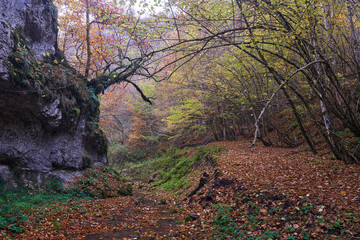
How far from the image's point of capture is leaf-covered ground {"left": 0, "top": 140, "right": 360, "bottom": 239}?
4340 millimetres

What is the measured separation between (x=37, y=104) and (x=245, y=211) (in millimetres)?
7956

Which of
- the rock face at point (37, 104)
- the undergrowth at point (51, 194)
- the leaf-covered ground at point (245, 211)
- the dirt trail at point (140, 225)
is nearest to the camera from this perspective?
the leaf-covered ground at point (245, 211)

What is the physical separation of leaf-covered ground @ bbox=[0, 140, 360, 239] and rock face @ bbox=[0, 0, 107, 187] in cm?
247

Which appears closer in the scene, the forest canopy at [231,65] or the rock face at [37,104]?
the forest canopy at [231,65]

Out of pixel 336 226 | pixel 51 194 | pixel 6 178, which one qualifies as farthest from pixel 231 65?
pixel 6 178

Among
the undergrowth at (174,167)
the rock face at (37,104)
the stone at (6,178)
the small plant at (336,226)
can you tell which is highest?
the rock face at (37,104)

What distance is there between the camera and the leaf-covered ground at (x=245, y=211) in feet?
14.2

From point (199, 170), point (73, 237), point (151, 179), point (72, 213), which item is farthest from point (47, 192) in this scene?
point (151, 179)

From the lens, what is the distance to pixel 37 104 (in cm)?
829

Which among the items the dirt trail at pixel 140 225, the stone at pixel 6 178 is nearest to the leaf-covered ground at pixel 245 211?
the dirt trail at pixel 140 225

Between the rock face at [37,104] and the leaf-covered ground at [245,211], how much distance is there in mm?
2469

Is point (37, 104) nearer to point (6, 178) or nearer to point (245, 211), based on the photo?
point (6, 178)

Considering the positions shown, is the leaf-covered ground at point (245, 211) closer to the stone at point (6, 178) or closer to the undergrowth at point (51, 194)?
the undergrowth at point (51, 194)

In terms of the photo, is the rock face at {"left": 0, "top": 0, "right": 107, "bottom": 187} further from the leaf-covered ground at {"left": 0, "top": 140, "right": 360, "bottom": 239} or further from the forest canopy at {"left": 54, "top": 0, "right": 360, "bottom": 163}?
the leaf-covered ground at {"left": 0, "top": 140, "right": 360, "bottom": 239}
